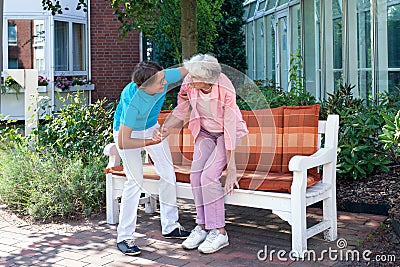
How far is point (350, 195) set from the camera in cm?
609

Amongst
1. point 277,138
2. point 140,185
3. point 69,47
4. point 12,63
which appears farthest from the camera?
point 69,47

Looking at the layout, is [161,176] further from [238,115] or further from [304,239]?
[304,239]

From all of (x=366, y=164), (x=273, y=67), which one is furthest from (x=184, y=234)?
(x=273, y=67)

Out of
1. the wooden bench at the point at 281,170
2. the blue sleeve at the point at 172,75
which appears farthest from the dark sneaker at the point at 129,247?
the blue sleeve at the point at 172,75

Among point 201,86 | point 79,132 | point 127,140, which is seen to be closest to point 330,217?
point 201,86

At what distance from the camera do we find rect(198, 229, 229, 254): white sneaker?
15.6 ft

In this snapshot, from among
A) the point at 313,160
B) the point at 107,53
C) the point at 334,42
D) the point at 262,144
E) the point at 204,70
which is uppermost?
the point at 107,53

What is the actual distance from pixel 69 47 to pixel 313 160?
11223mm

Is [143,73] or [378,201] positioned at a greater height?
[143,73]

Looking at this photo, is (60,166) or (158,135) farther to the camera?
(60,166)

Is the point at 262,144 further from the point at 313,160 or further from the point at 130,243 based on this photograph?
the point at 130,243

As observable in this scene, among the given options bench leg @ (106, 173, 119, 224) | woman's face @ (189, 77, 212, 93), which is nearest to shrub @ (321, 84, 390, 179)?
woman's face @ (189, 77, 212, 93)

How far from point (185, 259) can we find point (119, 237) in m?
0.58

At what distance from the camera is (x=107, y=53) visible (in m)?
15.3
